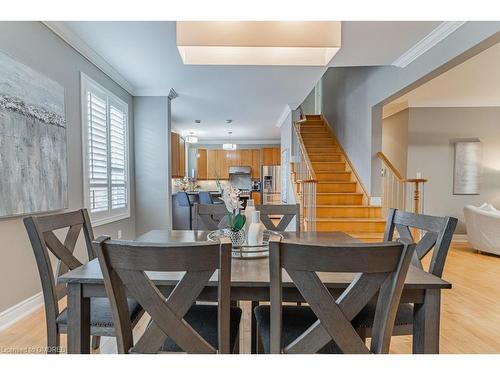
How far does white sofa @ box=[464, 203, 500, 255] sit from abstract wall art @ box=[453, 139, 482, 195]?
99cm

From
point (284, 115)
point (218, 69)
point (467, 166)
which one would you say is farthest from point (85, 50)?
point (467, 166)

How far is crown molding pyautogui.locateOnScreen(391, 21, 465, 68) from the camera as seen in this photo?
8.71 feet

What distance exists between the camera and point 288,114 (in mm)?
6180

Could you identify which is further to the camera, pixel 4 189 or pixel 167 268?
pixel 4 189

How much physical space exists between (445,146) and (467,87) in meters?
1.34

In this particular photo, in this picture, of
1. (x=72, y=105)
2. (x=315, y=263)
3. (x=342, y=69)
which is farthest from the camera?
(x=342, y=69)

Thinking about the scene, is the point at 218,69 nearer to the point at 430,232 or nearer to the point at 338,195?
Result: the point at 338,195

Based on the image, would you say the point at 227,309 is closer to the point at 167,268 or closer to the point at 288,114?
the point at 167,268

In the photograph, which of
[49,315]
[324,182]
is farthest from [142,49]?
[324,182]

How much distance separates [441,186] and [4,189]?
6.45m

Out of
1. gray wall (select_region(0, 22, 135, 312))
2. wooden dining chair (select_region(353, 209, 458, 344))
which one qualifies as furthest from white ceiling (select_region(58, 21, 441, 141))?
wooden dining chair (select_region(353, 209, 458, 344))

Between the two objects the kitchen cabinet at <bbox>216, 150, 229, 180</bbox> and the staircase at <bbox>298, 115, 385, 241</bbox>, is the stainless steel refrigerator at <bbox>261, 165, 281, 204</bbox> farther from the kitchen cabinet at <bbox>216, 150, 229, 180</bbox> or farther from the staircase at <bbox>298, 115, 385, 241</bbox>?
the staircase at <bbox>298, 115, 385, 241</bbox>

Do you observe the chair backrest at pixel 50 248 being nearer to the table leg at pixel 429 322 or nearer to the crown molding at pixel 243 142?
the table leg at pixel 429 322
